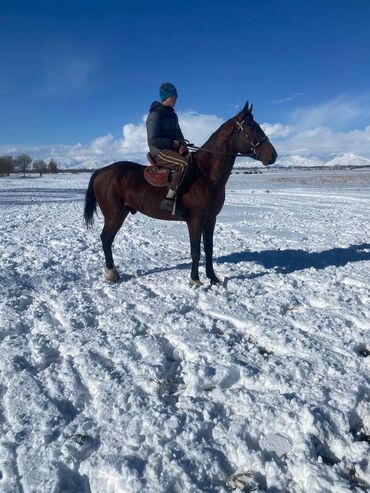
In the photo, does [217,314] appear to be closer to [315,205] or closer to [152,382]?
[152,382]

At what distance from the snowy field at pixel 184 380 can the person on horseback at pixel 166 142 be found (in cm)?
166

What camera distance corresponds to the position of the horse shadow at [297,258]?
7.34m

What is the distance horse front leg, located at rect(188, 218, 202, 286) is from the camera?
20.3 feet

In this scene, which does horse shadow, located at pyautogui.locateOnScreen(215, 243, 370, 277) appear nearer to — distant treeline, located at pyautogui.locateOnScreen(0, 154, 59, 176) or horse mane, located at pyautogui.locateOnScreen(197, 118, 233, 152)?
horse mane, located at pyautogui.locateOnScreen(197, 118, 233, 152)

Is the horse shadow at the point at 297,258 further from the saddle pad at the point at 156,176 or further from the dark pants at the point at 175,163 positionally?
the saddle pad at the point at 156,176

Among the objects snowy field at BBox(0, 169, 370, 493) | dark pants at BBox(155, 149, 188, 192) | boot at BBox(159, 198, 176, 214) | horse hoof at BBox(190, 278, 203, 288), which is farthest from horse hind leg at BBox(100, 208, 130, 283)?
horse hoof at BBox(190, 278, 203, 288)

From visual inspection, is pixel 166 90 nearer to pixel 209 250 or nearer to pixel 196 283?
pixel 209 250

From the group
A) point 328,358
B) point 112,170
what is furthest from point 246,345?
point 112,170

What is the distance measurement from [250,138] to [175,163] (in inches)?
54.6

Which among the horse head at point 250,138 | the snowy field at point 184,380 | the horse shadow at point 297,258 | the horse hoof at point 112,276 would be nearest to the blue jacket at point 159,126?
the horse head at point 250,138

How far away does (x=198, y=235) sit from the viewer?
20.7ft

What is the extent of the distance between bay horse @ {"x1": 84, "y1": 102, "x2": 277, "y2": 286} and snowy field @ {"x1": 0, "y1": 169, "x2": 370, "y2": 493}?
80cm

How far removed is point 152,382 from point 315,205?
17.1 metres

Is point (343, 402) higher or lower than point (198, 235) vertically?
lower
